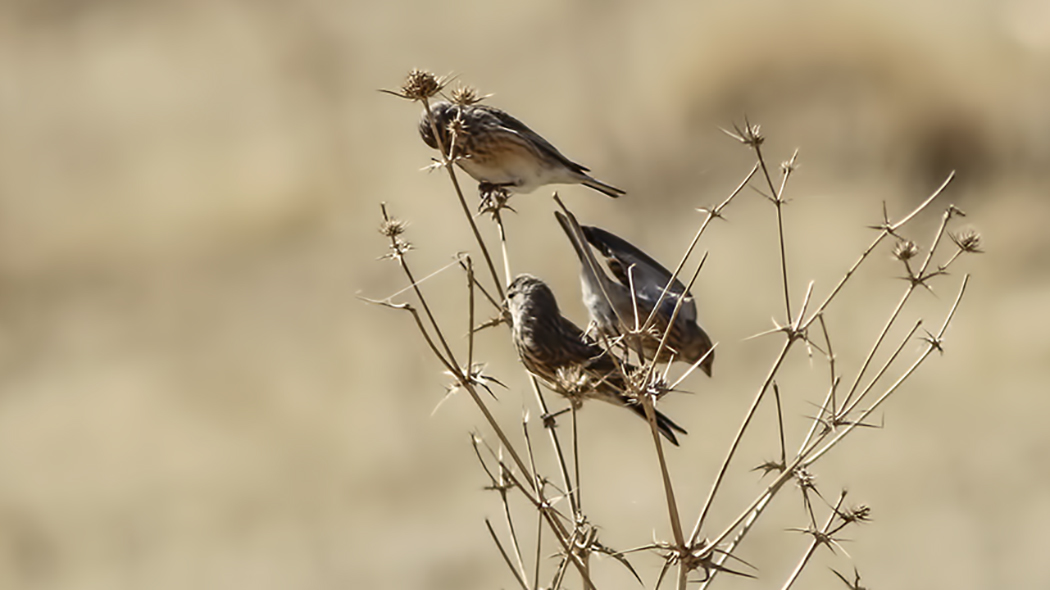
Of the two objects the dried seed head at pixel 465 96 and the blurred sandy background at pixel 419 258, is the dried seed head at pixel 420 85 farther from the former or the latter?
the blurred sandy background at pixel 419 258

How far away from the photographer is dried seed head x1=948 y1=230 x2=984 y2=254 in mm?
2141

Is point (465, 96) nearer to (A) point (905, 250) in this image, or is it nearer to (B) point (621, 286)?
(B) point (621, 286)

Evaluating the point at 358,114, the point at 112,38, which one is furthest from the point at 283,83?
the point at 112,38

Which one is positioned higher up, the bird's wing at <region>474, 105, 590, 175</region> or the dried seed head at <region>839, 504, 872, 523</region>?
the bird's wing at <region>474, 105, 590, 175</region>

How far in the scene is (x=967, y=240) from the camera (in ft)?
7.15

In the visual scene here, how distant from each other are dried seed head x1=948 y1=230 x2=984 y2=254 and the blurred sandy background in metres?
3.41

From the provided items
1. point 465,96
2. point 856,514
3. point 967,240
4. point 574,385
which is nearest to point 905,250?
point 967,240

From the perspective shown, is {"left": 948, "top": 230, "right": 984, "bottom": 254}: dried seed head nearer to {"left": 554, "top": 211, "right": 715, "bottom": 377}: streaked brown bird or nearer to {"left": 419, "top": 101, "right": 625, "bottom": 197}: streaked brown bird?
{"left": 554, "top": 211, "right": 715, "bottom": 377}: streaked brown bird

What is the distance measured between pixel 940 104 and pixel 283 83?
373 cm

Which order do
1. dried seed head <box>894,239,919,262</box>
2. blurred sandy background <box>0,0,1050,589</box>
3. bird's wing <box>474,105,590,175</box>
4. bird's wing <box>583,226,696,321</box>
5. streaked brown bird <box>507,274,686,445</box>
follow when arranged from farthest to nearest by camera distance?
blurred sandy background <box>0,0,1050,589</box>
bird's wing <box>474,105,590,175</box>
bird's wing <box>583,226,696,321</box>
streaked brown bird <box>507,274,686,445</box>
dried seed head <box>894,239,919,262</box>

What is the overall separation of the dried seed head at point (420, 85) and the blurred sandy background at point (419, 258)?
11.7ft

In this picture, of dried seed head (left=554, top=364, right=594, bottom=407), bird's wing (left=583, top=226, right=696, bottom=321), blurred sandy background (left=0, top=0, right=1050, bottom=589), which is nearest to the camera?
dried seed head (left=554, top=364, right=594, bottom=407)

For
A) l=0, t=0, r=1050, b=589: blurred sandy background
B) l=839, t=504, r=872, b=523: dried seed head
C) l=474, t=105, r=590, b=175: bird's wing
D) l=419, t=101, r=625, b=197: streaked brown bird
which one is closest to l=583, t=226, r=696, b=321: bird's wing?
l=419, t=101, r=625, b=197: streaked brown bird

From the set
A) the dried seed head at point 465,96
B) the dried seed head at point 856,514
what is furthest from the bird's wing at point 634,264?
the dried seed head at point 856,514
